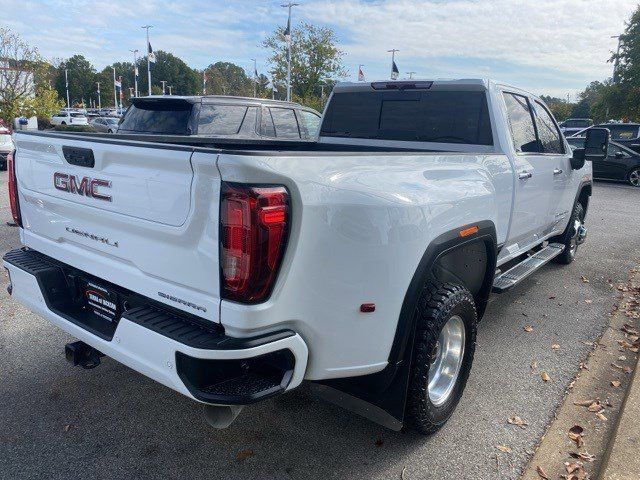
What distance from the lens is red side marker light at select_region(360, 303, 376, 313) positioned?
227cm

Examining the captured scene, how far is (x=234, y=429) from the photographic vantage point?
301 centimetres

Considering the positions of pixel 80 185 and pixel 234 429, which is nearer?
pixel 80 185

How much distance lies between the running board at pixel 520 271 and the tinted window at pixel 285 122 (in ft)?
16.0

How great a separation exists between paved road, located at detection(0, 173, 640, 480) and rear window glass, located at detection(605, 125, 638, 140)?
15.5 metres

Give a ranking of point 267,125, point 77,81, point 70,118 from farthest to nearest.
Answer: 1. point 77,81
2. point 70,118
3. point 267,125

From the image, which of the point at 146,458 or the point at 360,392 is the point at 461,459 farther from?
the point at 146,458

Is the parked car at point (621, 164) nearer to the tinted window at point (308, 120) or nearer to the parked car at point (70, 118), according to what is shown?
the tinted window at point (308, 120)

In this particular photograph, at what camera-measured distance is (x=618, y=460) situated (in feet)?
8.91

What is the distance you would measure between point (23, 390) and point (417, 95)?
3566 mm

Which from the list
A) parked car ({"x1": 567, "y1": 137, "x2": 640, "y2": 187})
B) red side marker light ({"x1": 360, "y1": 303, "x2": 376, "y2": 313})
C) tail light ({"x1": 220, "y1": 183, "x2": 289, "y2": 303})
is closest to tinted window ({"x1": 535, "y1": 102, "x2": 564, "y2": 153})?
red side marker light ({"x1": 360, "y1": 303, "x2": 376, "y2": 313})

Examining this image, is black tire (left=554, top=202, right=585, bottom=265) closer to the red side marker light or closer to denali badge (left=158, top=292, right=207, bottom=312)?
the red side marker light

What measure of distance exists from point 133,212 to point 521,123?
3.34m

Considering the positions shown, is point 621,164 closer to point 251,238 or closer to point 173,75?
point 251,238

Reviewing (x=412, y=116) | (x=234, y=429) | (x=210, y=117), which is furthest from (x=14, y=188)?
(x=210, y=117)
